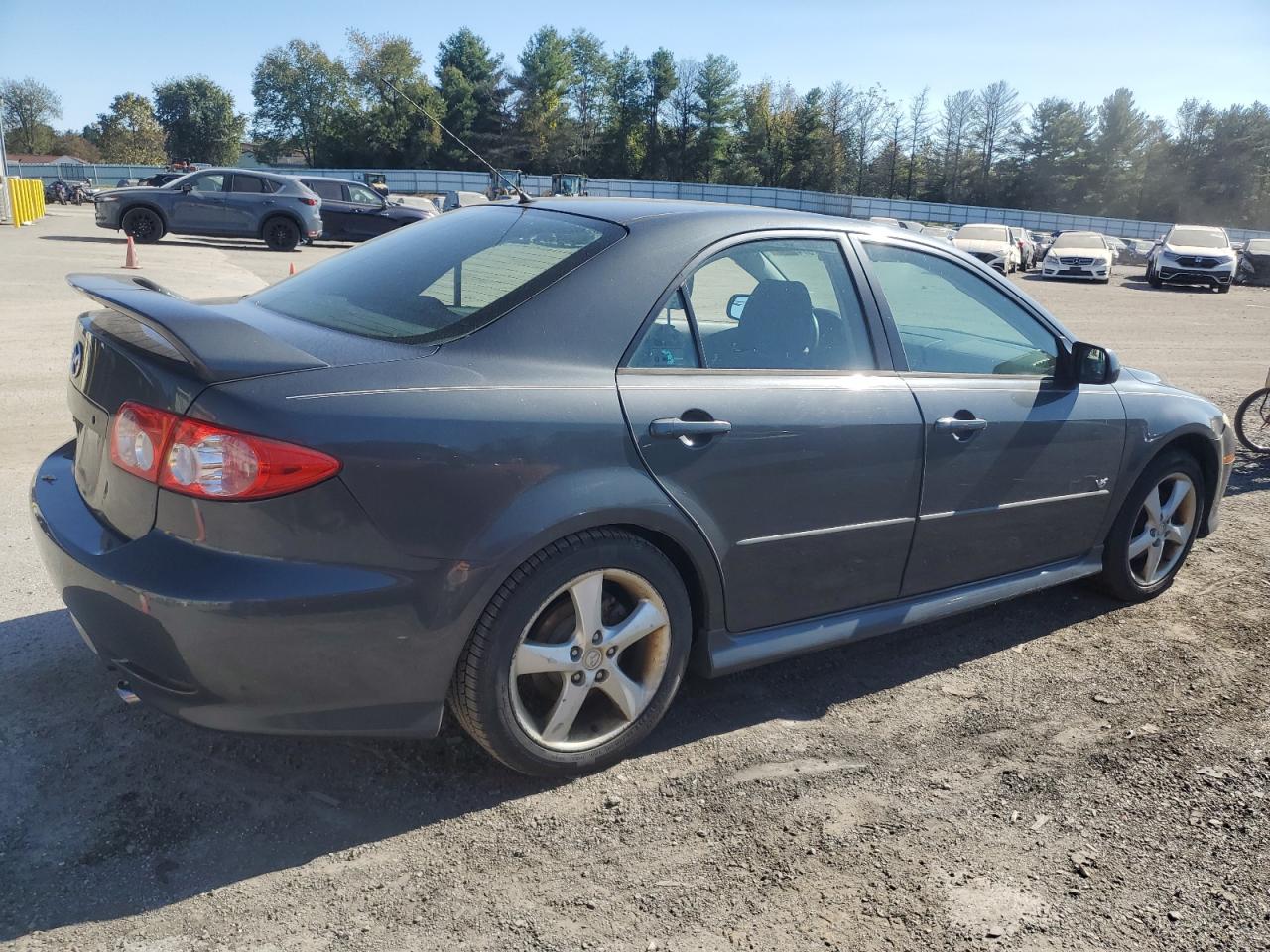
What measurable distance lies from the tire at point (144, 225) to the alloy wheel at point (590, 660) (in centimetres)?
2116

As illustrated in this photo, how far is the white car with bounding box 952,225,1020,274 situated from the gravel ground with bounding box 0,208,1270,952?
24.5 metres

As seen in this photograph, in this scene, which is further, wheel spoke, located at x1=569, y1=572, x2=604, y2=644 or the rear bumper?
wheel spoke, located at x1=569, y1=572, x2=604, y2=644

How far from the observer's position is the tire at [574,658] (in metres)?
2.65

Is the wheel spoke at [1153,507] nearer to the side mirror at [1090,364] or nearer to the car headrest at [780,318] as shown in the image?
the side mirror at [1090,364]

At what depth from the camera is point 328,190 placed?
24359 mm

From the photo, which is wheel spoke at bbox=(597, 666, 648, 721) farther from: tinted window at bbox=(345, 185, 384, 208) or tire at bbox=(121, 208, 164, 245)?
tinted window at bbox=(345, 185, 384, 208)

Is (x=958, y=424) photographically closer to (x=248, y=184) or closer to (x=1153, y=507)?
(x=1153, y=507)

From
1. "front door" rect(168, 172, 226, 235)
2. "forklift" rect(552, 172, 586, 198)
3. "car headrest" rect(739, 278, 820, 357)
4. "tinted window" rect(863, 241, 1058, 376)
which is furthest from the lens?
"front door" rect(168, 172, 226, 235)

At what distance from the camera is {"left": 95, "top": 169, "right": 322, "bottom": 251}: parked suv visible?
2069 cm

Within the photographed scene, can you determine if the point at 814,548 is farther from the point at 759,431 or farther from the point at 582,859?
the point at 582,859

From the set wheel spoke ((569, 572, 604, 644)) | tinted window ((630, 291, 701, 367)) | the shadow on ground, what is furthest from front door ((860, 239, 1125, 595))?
wheel spoke ((569, 572, 604, 644))

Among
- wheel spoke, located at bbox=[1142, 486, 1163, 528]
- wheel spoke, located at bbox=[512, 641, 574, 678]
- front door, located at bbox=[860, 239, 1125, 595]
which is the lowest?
wheel spoke, located at bbox=[512, 641, 574, 678]

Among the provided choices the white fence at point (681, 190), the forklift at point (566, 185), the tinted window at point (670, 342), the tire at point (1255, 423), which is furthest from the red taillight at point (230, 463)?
the white fence at point (681, 190)

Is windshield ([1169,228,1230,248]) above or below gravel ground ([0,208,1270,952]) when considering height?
above
